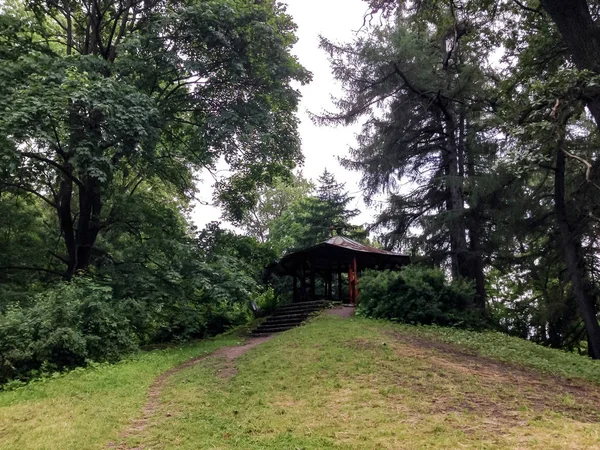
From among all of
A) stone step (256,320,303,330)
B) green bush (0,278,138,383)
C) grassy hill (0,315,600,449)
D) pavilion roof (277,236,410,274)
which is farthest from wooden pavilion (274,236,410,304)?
green bush (0,278,138,383)

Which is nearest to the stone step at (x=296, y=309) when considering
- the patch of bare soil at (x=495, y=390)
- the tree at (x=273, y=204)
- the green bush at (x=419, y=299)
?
the green bush at (x=419, y=299)

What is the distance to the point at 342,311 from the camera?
53.0 ft

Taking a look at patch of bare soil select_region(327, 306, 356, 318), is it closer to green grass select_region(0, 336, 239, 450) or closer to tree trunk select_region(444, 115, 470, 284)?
tree trunk select_region(444, 115, 470, 284)

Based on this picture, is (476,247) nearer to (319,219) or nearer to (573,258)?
(573,258)

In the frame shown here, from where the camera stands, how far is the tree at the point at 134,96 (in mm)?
10570

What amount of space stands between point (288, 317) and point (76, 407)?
34.9 feet

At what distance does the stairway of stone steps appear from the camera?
15633 mm

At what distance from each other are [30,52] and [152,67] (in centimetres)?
311

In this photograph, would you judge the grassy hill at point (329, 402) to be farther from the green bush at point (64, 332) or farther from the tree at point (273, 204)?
the tree at point (273, 204)

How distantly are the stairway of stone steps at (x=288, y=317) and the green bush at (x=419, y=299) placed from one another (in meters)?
2.11

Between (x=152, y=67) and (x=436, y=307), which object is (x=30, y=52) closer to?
(x=152, y=67)

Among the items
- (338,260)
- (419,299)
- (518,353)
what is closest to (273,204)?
(338,260)

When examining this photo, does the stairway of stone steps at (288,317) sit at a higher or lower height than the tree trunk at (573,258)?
lower

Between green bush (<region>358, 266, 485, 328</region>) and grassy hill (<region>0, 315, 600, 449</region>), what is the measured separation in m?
3.78
